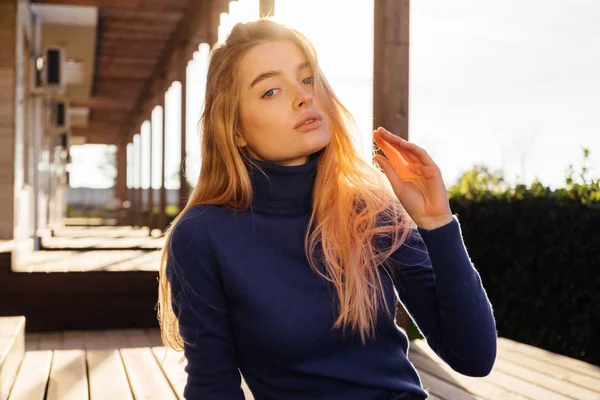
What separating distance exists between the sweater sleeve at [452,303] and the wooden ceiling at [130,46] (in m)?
7.16

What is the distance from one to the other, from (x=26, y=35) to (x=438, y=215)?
25.5 ft

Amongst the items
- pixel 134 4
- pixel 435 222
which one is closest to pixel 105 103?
pixel 134 4

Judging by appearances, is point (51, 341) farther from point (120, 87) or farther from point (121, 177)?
point (121, 177)

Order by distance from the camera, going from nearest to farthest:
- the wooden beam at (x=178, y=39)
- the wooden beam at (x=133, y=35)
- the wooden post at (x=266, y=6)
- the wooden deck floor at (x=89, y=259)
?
the wooden post at (x=266, y=6), the wooden deck floor at (x=89, y=259), the wooden beam at (x=178, y=39), the wooden beam at (x=133, y=35)

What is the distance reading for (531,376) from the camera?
2893 mm

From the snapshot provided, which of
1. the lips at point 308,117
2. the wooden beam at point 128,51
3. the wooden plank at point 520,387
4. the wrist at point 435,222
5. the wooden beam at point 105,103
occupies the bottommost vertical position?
the wooden plank at point 520,387

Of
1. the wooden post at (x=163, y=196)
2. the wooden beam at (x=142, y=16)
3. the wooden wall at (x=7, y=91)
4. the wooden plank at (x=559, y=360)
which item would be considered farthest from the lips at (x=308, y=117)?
the wooden post at (x=163, y=196)

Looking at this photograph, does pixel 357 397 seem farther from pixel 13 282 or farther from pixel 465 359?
pixel 13 282

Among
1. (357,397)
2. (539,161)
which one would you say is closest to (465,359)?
(357,397)

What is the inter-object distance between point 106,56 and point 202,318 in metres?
10.3

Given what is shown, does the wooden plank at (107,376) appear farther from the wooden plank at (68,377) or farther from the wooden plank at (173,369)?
the wooden plank at (173,369)

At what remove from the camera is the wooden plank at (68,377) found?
102 inches

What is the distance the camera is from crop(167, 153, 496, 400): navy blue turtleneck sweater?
1.33 meters

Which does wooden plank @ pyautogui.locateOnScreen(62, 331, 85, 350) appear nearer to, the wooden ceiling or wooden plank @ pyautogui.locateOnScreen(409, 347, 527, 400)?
wooden plank @ pyautogui.locateOnScreen(409, 347, 527, 400)
